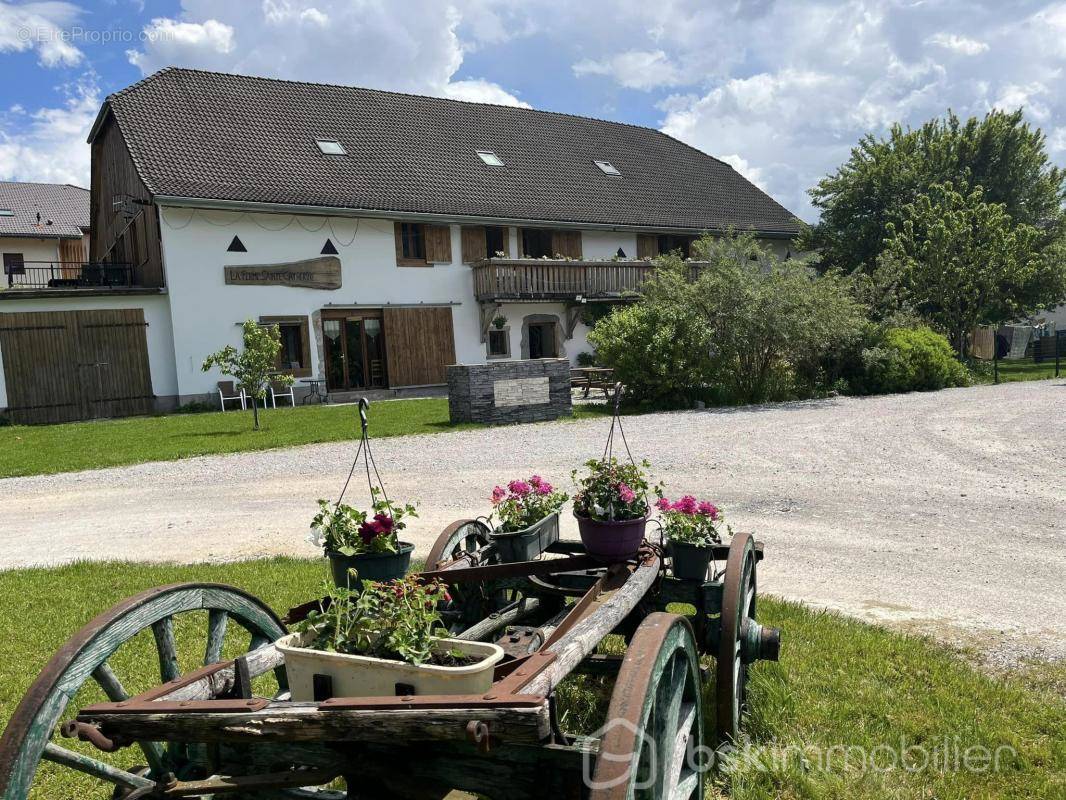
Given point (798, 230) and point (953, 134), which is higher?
point (953, 134)

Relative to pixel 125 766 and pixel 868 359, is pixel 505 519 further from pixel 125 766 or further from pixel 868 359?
pixel 868 359

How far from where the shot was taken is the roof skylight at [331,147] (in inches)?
917

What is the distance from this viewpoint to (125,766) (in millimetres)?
3221

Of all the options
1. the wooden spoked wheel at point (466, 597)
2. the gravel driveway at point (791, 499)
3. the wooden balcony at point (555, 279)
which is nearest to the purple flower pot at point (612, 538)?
the wooden spoked wheel at point (466, 597)

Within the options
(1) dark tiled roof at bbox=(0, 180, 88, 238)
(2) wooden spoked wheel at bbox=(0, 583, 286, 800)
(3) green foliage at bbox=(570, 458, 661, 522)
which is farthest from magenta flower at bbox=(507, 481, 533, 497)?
(1) dark tiled roof at bbox=(0, 180, 88, 238)

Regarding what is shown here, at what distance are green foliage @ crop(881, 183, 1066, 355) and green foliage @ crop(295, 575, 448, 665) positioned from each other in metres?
20.2

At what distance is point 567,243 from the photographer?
25.8 m

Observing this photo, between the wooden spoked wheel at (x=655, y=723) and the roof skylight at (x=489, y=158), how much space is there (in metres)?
25.3

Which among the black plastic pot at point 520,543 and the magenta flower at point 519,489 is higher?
the magenta flower at point 519,489

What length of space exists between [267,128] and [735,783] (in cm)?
2359

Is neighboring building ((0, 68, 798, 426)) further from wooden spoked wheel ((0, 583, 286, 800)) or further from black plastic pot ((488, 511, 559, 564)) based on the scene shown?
wooden spoked wheel ((0, 583, 286, 800))

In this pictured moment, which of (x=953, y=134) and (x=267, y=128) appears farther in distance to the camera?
(x=953, y=134)

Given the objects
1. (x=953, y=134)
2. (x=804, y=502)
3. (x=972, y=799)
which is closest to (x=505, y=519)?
(x=972, y=799)

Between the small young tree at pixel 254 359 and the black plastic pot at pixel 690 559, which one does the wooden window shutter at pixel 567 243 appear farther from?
the black plastic pot at pixel 690 559
